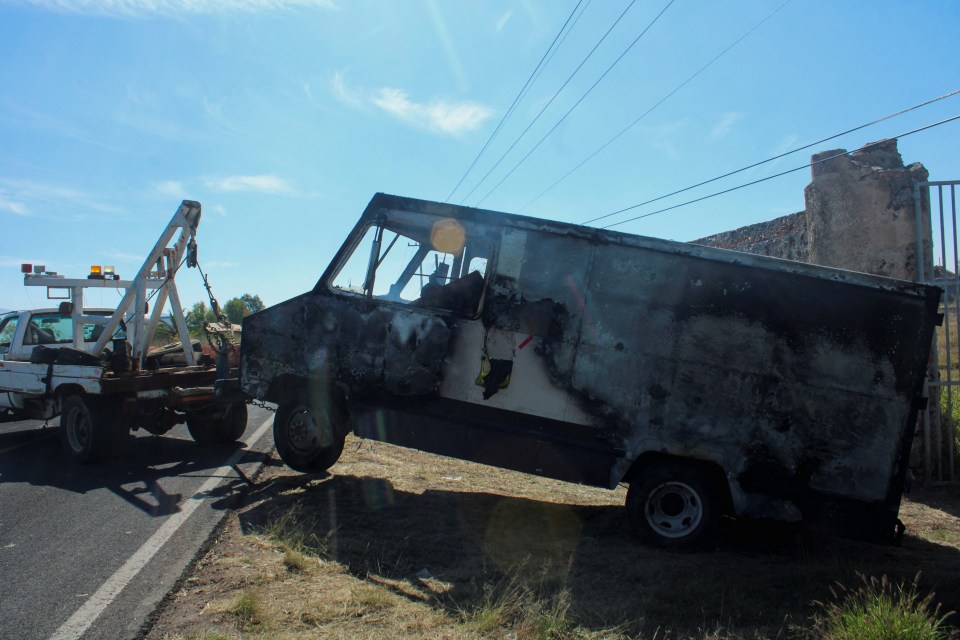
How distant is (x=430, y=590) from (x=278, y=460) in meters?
4.36

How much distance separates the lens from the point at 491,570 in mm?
4789

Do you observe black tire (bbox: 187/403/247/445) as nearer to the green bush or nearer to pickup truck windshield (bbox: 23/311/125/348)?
pickup truck windshield (bbox: 23/311/125/348)

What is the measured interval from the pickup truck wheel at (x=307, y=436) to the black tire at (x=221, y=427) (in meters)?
2.42

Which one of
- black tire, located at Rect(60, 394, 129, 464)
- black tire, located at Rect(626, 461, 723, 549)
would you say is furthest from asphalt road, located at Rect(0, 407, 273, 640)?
black tire, located at Rect(626, 461, 723, 549)

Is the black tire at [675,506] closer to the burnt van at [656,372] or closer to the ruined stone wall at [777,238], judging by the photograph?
the burnt van at [656,372]

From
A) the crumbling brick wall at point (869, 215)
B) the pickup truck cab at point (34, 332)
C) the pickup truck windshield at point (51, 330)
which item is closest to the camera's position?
the crumbling brick wall at point (869, 215)

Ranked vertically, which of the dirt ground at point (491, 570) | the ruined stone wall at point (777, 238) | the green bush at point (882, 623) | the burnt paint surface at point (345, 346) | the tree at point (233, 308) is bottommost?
the dirt ground at point (491, 570)

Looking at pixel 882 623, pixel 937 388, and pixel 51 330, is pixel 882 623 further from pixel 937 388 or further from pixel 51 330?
pixel 51 330

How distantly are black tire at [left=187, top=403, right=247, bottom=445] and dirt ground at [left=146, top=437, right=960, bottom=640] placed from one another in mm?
2039

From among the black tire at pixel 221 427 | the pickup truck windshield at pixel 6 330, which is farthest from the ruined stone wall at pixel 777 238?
the pickup truck windshield at pixel 6 330

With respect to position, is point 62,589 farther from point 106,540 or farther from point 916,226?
point 916,226

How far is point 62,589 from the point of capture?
4.22 meters

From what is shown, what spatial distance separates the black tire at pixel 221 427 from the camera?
8.94m

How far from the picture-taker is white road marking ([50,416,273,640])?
369 centimetres
